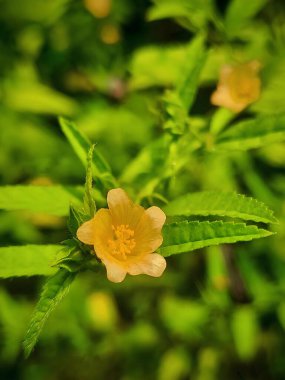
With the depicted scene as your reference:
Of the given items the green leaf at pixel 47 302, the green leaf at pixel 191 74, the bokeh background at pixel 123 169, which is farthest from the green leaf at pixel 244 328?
the green leaf at pixel 47 302

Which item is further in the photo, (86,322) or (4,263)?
(86,322)

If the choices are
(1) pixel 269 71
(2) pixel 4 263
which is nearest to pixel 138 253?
(2) pixel 4 263

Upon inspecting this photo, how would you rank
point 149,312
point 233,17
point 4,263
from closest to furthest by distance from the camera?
point 4,263 → point 233,17 → point 149,312

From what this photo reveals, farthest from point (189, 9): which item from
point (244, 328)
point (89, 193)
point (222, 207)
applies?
point (244, 328)


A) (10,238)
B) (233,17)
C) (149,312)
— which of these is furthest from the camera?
(149,312)

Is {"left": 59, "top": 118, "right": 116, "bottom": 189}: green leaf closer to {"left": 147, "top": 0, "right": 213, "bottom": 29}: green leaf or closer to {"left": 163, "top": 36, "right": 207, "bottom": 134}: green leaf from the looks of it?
{"left": 163, "top": 36, "right": 207, "bottom": 134}: green leaf

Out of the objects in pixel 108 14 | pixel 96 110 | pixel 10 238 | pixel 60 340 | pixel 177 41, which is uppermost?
pixel 108 14

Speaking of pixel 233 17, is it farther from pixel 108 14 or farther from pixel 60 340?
pixel 60 340

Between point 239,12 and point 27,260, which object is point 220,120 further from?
point 27,260
